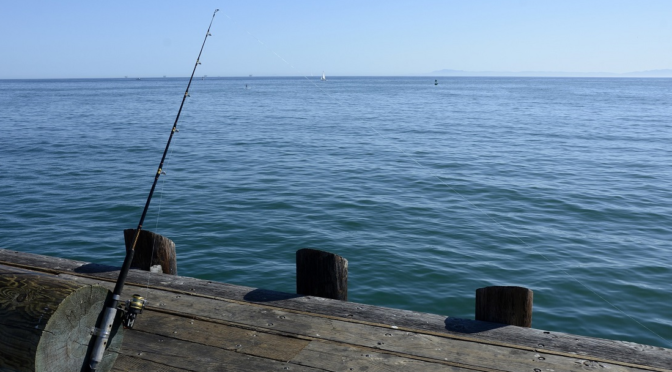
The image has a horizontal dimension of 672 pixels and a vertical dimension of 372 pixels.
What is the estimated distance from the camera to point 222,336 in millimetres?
4219

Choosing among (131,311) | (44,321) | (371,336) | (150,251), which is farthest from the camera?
(150,251)

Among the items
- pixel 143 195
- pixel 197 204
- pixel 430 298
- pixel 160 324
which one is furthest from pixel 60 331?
pixel 143 195

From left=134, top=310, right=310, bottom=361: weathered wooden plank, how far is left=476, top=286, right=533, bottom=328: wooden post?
5.01 feet

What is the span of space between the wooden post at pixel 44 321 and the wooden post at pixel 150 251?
8.20ft

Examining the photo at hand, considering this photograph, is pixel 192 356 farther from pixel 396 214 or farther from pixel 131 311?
pixel 396 214

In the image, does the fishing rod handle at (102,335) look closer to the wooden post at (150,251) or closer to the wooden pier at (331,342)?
the wooden pier at (331,342)

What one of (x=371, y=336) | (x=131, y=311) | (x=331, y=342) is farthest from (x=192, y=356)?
(x=371, y=336)

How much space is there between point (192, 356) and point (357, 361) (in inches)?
44.2

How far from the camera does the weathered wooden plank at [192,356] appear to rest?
12.4ft

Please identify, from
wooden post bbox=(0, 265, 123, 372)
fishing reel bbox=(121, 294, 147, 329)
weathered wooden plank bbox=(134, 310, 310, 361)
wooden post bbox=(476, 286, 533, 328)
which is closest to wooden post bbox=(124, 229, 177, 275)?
weathered wooden plank bbox=(134, 310, 310, 361)

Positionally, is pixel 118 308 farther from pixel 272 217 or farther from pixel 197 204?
pixel 197 204

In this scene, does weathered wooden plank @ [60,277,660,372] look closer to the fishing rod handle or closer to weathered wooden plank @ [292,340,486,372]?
weathered wooden plank @ [292,340,486,372]

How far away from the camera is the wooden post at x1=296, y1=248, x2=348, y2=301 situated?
5.14 meters

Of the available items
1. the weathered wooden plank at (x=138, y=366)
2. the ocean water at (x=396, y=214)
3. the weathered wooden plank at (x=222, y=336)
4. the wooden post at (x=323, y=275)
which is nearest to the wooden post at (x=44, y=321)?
the weathered wooden plank at (x=138, y=366)
